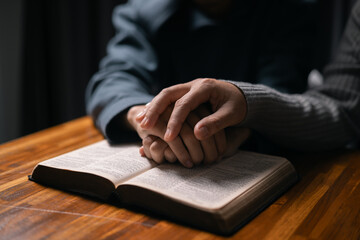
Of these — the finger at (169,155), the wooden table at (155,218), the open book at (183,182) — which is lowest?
the wooden table at (155,218)

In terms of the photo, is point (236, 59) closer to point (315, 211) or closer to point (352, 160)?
point (352, 160)

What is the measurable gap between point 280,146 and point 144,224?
1.44ft

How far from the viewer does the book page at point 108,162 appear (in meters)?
0.56

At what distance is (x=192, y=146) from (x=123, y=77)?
0.44m

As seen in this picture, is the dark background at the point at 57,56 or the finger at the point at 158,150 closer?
the finger at the point at 158,150

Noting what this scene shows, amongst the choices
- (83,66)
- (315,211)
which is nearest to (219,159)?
(315,211)

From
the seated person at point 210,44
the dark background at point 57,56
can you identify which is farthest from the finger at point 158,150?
the dark background at point 57,56

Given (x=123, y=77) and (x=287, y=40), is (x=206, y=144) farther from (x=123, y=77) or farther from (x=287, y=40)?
(x=287, y=40)

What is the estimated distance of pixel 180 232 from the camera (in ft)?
1.50

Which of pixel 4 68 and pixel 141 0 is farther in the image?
pixel 4 68

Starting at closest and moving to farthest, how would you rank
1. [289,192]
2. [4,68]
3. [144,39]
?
[289,192] → [144,39] → [4,68]

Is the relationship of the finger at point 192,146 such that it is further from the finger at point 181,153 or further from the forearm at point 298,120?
the forearm at point 298,120

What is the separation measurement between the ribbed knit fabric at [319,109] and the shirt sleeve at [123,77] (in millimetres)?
259

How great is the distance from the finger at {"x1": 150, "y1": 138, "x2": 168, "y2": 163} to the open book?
0.01 metres
